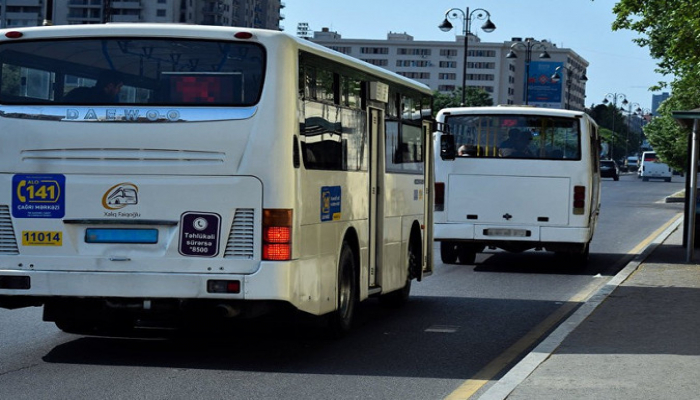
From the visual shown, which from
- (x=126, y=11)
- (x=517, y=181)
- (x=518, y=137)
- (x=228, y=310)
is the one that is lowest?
(x=228, y=310)

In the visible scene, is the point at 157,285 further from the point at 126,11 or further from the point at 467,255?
the point at 126,11

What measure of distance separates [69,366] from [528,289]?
899 centimetres

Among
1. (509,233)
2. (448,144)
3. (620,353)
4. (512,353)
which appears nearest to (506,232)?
(509,233)

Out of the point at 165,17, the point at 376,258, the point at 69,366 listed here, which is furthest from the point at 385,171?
the point at 165,17

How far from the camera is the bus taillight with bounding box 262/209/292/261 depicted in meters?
9.51

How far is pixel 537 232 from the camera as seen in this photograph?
20.4 m

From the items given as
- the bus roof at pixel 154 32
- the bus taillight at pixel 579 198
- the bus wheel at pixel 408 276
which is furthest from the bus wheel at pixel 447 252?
the bus roof at pixel 154 32

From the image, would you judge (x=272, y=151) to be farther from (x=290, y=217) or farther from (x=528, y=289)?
(x=528, y=289)

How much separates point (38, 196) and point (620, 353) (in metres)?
4.64

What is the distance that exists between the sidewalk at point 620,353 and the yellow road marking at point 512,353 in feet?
0.88

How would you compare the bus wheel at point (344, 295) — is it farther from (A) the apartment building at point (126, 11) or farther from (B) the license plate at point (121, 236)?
(A) the apartment building at point (126, 11)

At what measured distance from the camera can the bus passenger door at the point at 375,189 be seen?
12.4 m

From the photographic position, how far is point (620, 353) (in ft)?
33.2

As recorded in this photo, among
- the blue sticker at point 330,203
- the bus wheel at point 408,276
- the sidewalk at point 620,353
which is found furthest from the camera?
the bus wheel at point 408,276
